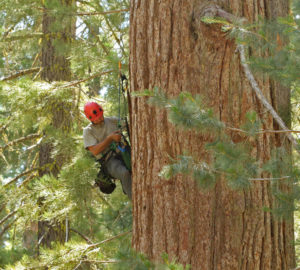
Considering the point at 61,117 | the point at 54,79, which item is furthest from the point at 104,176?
the point at 54,79

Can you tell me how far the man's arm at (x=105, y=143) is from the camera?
211 inches

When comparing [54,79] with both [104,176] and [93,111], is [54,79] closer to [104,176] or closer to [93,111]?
[93,111]

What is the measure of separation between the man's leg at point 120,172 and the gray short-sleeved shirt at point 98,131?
6.7 inches

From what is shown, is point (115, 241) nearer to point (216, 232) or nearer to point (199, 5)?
point (216, 232)

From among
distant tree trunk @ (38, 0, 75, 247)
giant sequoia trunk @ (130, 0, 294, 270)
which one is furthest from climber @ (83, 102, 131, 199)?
distant tree trunk @ (38, 0, 75, 247)

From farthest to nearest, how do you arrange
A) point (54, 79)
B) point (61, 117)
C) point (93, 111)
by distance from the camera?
point (54, 79)
point (61, 117)
point (93, 111)

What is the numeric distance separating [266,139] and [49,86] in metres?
3.64

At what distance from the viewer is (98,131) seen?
5.66 metres

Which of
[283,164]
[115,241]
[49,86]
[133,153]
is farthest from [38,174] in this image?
[283,164]

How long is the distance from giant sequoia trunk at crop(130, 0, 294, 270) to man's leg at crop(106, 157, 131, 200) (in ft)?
5.15

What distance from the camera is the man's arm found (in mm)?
5359

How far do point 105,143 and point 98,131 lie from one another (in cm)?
30

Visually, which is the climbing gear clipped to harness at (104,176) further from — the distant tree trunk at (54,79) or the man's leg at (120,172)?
the distant tree trunk at (54,79)

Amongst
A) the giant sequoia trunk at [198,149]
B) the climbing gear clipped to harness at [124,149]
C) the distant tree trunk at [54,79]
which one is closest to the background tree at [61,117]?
the distant tree trunk at [54,79]
